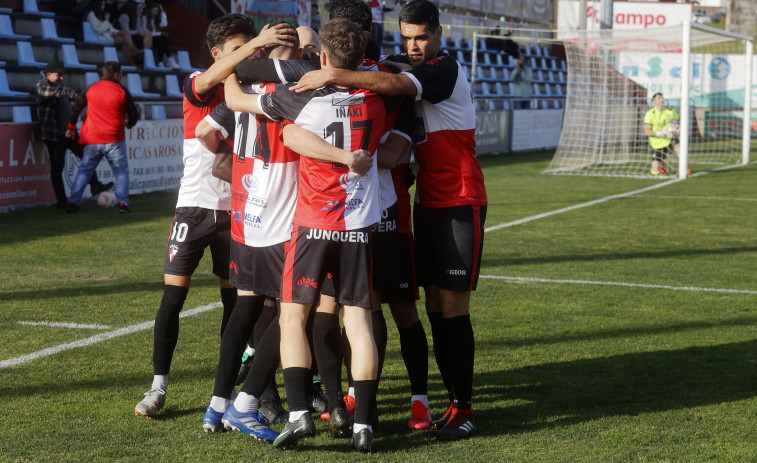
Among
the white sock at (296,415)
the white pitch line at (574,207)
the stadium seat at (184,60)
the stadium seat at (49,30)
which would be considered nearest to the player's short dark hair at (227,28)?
the white sock at (296,415)

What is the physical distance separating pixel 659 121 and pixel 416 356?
16.1 m

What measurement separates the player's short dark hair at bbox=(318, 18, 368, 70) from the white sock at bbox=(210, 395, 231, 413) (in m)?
1.55

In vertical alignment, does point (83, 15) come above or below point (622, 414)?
above

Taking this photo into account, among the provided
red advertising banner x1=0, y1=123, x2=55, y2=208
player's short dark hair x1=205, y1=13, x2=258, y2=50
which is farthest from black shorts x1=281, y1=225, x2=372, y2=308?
red advertising banner x1=0, y1=123, x2=55, y2=208

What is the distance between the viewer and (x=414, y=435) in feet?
14.2

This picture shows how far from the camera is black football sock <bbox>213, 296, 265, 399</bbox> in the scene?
4.31 m

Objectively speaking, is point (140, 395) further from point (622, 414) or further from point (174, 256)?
point (622, 414)

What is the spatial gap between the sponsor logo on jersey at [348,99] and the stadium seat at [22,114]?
9.48 metres

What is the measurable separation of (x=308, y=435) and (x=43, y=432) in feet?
3.97

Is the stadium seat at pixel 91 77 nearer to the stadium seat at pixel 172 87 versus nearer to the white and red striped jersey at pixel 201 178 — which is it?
the stadium seat at pixel 172 87

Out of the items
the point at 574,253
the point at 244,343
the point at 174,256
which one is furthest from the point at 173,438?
the point at 574,253

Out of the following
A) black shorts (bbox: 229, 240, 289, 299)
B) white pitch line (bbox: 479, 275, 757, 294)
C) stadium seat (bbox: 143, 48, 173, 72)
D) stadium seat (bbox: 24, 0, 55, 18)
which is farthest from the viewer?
stadium seat (bbox: 143, 48, 173, 72)

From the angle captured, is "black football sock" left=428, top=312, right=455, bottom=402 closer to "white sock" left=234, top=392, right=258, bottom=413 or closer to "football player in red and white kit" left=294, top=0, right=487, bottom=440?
"football player in red and white kit" left=294, top=0, right=487, bottom=440

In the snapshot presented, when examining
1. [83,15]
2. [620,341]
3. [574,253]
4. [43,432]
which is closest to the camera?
[43,432]
